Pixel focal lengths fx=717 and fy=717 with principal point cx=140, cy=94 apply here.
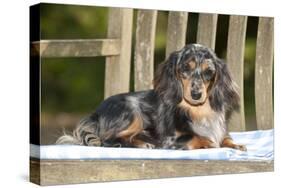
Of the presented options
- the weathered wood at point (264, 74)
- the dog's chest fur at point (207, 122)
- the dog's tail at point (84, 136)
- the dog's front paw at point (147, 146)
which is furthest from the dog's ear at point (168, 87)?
the weathered wood at point (264, 74)

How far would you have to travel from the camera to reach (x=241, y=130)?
6.72 m

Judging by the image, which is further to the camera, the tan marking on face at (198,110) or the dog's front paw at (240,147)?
the dog's front paw at (240,147)

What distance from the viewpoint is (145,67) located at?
6219 millimetres

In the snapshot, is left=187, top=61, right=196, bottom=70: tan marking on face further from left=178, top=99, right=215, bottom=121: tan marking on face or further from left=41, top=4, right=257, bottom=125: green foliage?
left=41, top=4, right=257, bottom=125: green foliage

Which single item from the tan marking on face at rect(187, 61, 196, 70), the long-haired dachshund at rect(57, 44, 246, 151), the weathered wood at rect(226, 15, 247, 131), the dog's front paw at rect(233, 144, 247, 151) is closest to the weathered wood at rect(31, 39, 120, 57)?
the long-haired dachshund at rect(57, 44, 246, 151)

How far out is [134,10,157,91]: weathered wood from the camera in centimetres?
620

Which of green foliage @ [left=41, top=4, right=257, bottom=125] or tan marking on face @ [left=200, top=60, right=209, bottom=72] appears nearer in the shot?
green foliage @ [left=41, top=4, right=257, bottom=125]

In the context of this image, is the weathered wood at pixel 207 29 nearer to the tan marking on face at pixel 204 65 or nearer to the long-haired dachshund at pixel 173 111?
the long-haired dachshund at pixel 173 111

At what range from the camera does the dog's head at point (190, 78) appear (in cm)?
626

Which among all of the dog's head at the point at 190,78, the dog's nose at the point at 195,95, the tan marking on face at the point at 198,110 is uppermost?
the dog's head at the point at 190,78

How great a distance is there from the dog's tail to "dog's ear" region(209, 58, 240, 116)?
1133 millimetres

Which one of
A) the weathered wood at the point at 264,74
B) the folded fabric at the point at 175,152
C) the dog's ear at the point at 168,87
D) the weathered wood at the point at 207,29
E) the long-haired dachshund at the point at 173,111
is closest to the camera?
the folded fabric at the point at 175,152

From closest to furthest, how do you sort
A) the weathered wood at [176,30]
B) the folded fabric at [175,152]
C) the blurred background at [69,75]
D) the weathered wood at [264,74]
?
1. the blurred background at [69,75]
2. the folded fabric at [175,152]
3. the weathered wood at [176,30]
4. the weathered wood at [264,74]

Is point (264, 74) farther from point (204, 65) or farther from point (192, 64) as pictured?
point (192, 64)
